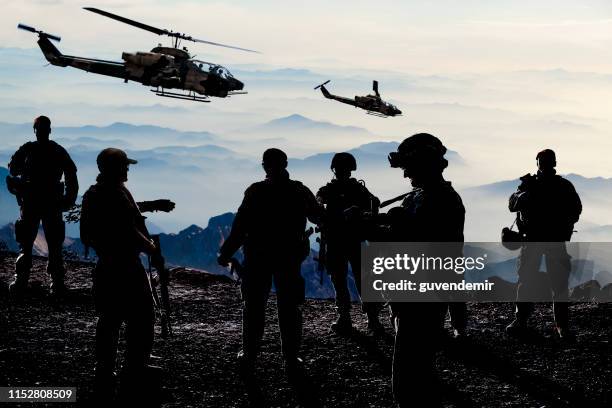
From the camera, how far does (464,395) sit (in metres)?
7.89

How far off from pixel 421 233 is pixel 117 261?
279 cm

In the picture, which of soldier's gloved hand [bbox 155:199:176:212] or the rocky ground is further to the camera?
the rocky ground

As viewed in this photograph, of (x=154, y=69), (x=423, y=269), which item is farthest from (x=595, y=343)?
(x=154, y=69)

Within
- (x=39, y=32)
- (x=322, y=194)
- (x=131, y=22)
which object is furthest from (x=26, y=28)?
(x=322, y=194)

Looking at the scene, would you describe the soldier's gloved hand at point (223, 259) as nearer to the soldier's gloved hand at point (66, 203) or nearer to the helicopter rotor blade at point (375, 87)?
the soldier's gloved hand at point (66, 203)

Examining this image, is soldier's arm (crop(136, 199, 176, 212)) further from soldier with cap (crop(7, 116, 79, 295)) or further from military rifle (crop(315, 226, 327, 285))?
soldier with cap (crop(7, 116, 79, 295))

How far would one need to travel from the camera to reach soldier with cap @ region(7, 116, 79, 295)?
11742mm

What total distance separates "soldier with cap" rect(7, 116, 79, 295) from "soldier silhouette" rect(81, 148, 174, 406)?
5.24 m

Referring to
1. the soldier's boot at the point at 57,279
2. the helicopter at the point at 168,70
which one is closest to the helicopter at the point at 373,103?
the helicopter at the point at 168,70

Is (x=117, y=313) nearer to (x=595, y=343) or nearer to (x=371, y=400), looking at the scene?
(x=371, y=400)

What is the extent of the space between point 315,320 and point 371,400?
4.02 meters

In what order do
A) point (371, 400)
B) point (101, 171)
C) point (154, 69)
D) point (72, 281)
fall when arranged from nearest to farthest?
point (101, 171) < point (371, 400) < point (72, 281) < point (154, 69)

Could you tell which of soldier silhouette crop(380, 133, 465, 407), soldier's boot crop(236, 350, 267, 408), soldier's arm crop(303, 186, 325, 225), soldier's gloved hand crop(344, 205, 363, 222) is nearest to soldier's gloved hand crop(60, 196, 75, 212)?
soldier's boot crop(236, 350, 267, 408)

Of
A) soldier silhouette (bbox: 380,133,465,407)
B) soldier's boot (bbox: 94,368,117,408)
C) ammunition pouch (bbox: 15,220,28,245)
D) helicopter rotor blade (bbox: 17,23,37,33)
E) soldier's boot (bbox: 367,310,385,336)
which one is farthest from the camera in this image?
helicopter rotor blade (bbox: 17,23,37,33)
